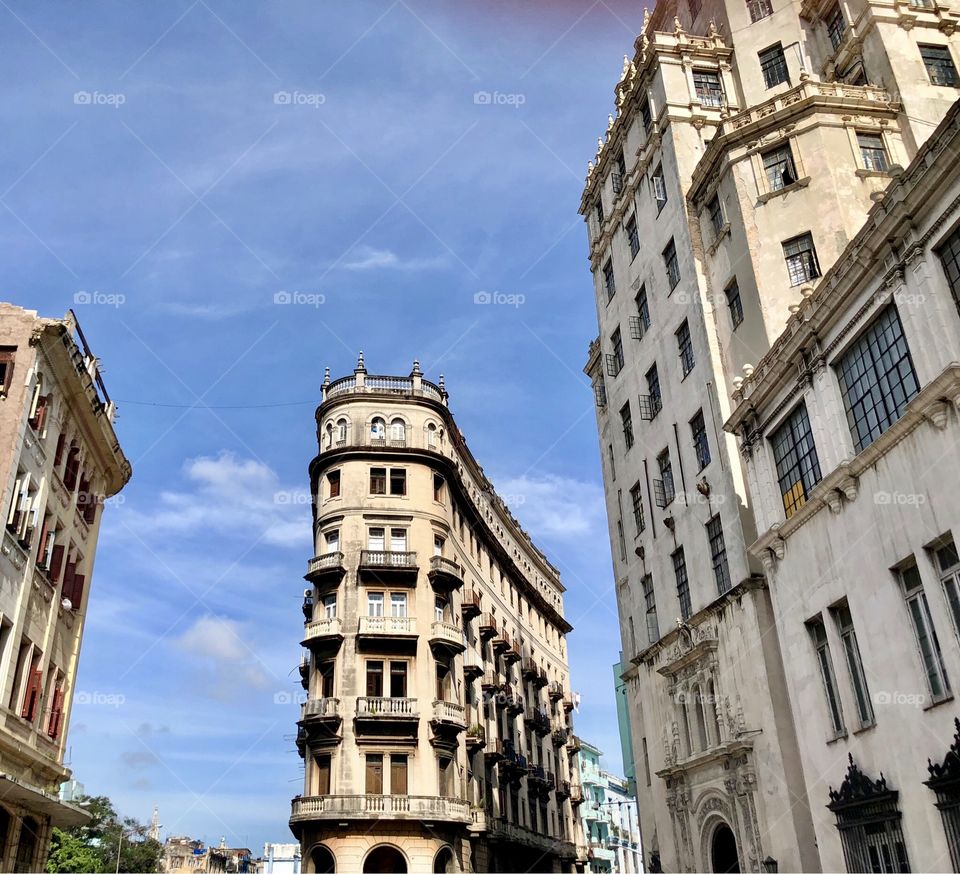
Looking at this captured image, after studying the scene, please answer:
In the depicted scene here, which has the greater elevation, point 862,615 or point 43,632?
point 43,632

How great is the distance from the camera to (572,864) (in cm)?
6850

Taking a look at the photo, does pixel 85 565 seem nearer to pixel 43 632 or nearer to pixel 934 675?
pixel 43 632

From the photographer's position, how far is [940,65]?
36.9 meters

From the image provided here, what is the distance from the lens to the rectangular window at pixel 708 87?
42.0 meters

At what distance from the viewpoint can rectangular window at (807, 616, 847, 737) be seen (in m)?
22.4

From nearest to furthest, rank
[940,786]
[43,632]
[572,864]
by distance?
1. [940,786]
2. [43,632]
3. [572,864]

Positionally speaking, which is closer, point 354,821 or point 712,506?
point 712,506

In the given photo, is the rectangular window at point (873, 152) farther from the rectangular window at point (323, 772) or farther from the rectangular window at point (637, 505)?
the rectangular window at point (323, 772)

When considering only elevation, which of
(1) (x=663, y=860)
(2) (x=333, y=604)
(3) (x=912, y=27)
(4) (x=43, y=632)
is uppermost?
(3) (x=912, y=27)

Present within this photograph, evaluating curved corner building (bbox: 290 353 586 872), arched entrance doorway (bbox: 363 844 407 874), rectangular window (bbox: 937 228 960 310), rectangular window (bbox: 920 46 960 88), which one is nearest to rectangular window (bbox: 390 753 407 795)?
curved corner building (bbox: 290 353 586 872)

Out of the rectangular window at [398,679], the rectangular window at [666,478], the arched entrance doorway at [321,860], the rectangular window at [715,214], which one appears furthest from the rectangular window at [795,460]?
the arched entrance doorway at [321,860]

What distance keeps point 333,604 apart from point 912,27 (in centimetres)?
3948

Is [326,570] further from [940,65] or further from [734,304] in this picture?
[940,65]

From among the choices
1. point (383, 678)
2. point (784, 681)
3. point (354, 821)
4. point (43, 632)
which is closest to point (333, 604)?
point (383, 678)
